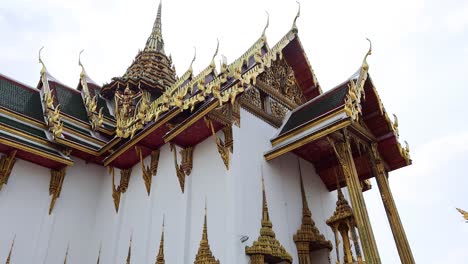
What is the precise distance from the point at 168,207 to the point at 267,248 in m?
1.95

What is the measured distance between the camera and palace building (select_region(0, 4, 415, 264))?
5422mm

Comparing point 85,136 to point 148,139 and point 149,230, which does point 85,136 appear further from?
point 149,230

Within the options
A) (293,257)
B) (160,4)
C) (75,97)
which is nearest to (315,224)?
(293,257)

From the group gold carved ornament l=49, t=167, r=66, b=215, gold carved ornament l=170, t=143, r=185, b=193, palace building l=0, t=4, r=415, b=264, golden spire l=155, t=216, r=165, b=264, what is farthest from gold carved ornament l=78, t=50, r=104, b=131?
golden spire l=155, t=216, r=165, b=264

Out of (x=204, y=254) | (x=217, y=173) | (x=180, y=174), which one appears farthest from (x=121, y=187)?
(x=204, y=254)

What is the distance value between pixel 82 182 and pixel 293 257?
4.66 meters

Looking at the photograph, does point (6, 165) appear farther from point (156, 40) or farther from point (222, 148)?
point (156, 40)

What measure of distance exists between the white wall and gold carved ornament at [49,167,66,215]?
0.10 metres

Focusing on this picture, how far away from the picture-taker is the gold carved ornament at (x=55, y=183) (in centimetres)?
742

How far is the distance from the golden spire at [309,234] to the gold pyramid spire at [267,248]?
536 mm

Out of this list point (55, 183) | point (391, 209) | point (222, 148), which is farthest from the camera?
point (55, 183)

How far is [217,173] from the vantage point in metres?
5.75

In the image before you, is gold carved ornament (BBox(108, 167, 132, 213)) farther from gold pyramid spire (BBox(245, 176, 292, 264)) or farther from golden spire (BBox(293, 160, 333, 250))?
golden spire (BBox(293, 160, 333, 250))

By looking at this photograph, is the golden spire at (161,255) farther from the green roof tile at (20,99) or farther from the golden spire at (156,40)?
the golden spire at (156,40)
